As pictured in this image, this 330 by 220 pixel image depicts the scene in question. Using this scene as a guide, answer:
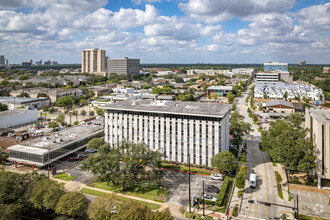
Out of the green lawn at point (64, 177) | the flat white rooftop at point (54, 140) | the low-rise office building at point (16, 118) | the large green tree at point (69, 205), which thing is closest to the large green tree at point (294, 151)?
the large green tree at point (69, 205)

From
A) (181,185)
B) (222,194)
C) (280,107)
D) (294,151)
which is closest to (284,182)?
(294,151)

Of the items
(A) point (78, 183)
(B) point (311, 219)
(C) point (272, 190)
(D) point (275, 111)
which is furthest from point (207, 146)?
(D) point (275, 111)

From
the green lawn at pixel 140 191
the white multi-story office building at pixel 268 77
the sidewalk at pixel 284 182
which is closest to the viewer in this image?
the green lawn at pixel 140 191

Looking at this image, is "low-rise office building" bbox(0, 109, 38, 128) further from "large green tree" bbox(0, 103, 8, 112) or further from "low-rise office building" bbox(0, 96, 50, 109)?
"large green tree" bbox(0, 103, 8, 112)

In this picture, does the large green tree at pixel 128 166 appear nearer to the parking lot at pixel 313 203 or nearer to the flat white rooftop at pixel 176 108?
the flat white rooftop at pixel 176 108

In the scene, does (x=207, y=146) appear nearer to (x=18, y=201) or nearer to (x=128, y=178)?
(x=128, y=178)
